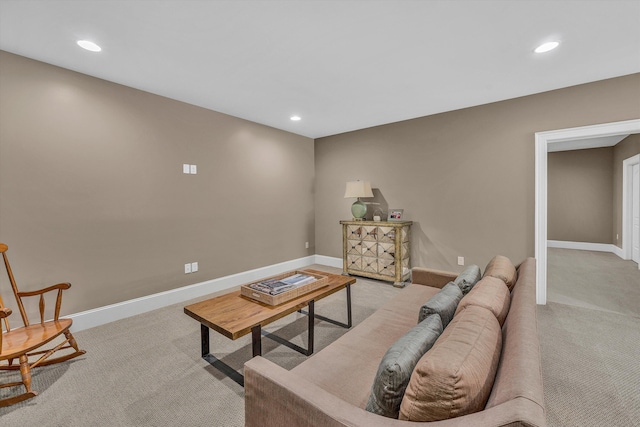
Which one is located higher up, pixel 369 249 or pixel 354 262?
pixel 369 249

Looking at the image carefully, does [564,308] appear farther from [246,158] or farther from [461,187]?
[246,158]

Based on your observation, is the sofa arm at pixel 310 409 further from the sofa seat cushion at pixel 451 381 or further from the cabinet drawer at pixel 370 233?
the cabinet drawer at pixel 370 233

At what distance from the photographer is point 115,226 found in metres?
2.95

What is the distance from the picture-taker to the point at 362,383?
4.16 feet

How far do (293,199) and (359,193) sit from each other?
1305 millimetres

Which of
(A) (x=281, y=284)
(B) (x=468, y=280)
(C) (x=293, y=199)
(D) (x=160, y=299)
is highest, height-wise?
(C) (x=293, y=199)

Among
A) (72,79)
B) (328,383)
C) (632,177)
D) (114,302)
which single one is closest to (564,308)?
(328,383)

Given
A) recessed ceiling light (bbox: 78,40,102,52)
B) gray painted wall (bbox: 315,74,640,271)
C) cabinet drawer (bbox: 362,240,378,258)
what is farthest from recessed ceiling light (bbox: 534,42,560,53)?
recessed ceiling light (bbox: 78,40,102,52)

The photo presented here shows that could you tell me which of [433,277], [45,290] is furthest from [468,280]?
[45,290]

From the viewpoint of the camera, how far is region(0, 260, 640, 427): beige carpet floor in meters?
1.64

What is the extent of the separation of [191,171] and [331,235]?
268 centimetres

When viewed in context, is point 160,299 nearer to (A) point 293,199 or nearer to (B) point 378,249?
(A) point 293,199

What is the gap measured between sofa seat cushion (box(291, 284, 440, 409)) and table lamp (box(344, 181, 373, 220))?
2.39m

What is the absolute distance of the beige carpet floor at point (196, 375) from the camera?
164 centimetres
